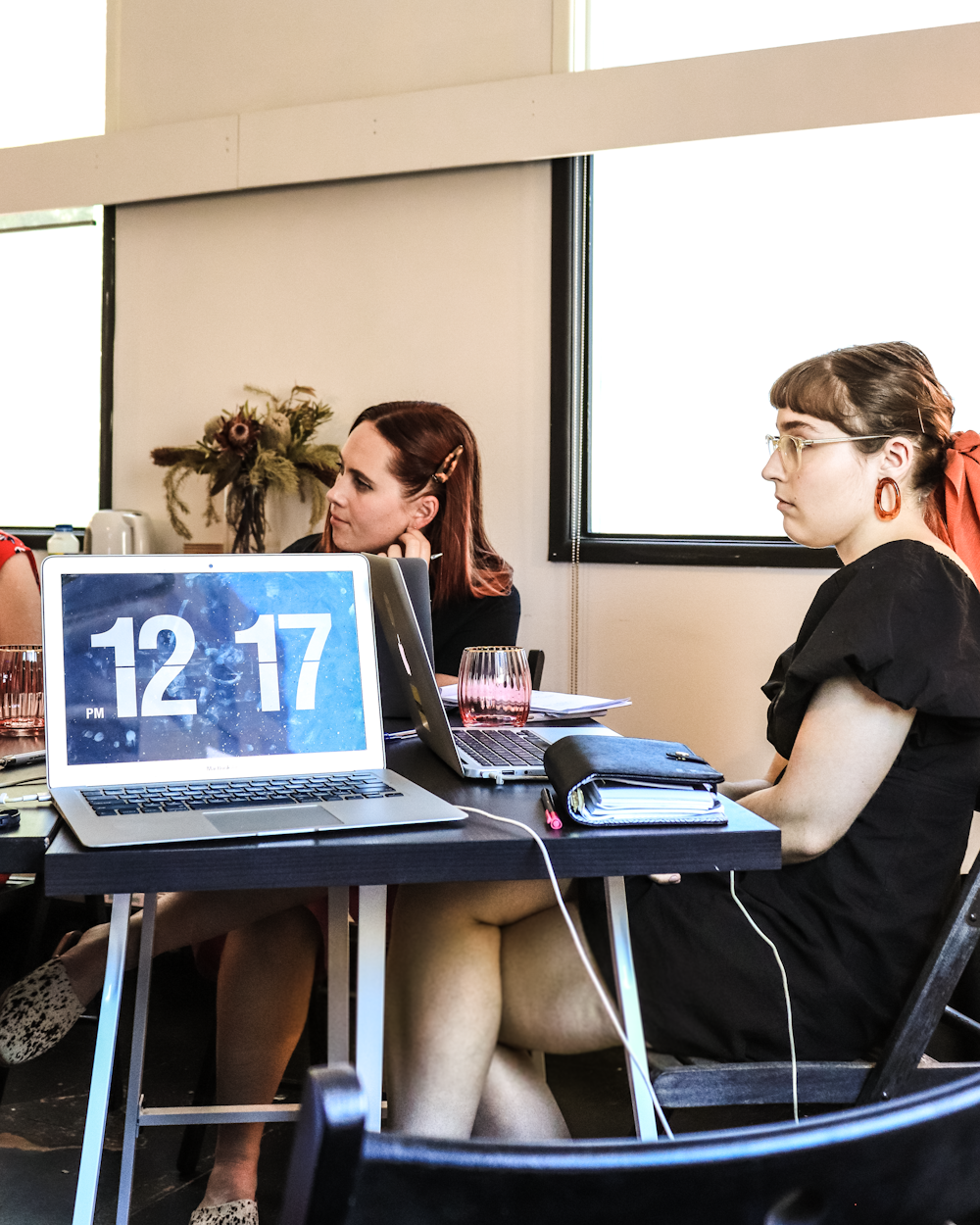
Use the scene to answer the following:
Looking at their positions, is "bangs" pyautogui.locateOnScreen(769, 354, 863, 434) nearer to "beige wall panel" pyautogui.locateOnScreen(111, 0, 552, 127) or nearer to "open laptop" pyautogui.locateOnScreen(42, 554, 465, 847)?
"open laptop" pyautogui.locateOnScreen(42, 554, 465, 847)

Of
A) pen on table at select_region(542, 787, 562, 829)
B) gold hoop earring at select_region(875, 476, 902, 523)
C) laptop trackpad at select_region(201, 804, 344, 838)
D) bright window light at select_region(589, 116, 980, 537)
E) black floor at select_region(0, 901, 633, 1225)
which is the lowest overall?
black floor at select_region(0, 901, 633, 1225)

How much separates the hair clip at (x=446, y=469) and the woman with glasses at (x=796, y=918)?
53.8 inches

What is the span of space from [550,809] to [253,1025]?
2.65 feet

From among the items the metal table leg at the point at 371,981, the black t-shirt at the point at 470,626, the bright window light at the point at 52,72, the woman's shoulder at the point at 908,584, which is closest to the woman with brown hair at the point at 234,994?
the metal table leg at the point at 371,981

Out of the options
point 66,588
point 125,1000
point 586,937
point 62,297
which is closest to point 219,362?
point 62,297

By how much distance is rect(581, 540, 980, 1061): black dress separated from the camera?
1279mm

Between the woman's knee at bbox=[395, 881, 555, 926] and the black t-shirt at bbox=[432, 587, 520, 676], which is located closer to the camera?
the woman's knee at bbox=[395, 881, 555, 926]

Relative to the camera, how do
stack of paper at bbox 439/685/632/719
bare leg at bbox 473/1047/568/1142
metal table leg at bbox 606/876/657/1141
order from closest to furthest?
metal table leg at bbox 606/876/657/1141 < bare leg at bbox 473/1047/568/1142 < stack of paper at bbox 439/685/632/719

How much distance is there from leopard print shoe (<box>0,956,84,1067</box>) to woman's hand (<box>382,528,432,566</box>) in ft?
3.96

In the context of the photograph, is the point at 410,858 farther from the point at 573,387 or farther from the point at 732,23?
the point at 732,23

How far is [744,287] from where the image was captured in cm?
320

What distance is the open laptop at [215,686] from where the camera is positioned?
123 cm

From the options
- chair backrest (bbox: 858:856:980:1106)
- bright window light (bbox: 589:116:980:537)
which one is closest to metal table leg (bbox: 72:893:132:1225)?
chair backrest (bbox: 858:856:980:1106)

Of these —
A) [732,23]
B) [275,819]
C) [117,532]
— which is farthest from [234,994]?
[732,23]
